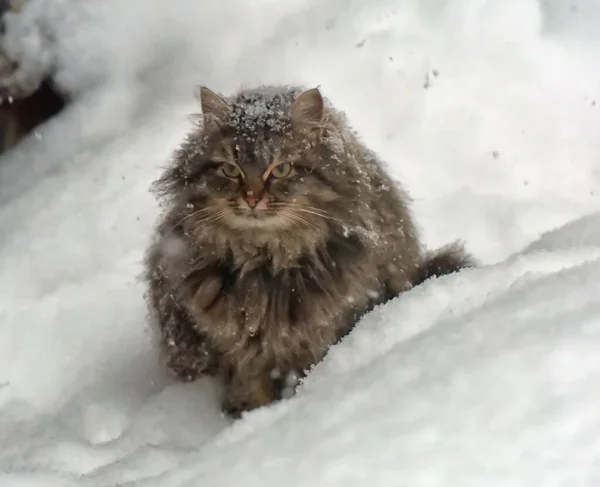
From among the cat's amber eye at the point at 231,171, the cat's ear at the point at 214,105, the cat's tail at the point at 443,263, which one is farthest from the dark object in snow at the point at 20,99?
the cat's tail at the point at 443,263

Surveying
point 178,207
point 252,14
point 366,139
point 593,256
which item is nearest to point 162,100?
point 252,14

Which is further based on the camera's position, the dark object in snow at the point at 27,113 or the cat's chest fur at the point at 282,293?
the dark object in snow at the point at 27,113

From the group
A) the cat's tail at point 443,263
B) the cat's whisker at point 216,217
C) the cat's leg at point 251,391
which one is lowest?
the cat's leg at point 251,391

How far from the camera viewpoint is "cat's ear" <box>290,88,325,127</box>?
1.14m

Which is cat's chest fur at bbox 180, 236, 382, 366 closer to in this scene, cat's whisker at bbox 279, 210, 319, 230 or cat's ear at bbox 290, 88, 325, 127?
cat's whisker at bbox 279, 210, 319, 230

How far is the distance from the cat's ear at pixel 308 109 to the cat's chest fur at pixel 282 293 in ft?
0.84

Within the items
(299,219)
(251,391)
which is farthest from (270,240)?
(251,391)

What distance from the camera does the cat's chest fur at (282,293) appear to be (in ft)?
3.98

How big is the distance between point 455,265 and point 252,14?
3.96ft

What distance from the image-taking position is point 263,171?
3.61 feet

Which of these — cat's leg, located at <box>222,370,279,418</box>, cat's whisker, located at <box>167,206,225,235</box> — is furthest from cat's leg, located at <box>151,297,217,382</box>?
cat's whisker, located at <box>167,206,225,235</box>

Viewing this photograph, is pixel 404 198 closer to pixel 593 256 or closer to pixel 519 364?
pixel 593 256

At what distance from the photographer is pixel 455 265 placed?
1.50 m

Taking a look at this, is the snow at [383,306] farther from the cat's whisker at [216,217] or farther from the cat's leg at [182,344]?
the cat's whisker at [216,217]
